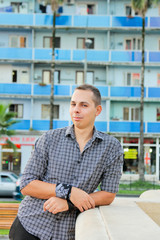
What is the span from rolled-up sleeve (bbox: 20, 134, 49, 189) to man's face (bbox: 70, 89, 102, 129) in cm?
25

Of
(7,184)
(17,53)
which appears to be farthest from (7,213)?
(17,53)

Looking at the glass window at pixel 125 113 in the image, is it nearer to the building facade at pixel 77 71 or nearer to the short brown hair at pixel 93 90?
the building facade at pixel 77 71

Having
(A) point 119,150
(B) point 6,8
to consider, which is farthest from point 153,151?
(A) point 119,150

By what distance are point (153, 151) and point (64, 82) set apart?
8626 millimetres

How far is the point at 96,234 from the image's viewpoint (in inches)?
77.0

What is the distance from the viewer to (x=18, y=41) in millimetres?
35375

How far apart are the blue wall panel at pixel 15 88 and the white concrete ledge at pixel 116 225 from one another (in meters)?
31.4

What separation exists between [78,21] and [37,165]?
107ft

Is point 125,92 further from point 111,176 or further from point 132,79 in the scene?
point 111,176

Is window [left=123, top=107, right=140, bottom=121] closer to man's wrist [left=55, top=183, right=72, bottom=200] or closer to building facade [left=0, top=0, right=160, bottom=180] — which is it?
building facade [left=0, top=0, right=160, bottom=180]

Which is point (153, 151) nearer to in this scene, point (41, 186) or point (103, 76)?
point (103, 76)

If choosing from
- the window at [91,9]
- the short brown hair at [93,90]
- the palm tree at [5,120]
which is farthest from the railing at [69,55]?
the short brown hair at [93,90]

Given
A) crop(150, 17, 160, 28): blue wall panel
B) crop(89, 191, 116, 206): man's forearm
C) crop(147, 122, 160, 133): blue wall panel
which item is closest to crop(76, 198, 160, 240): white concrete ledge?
crop(89, 191, 116, 206): man's forearm

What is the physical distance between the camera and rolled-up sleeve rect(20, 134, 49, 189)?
9.25 feet
